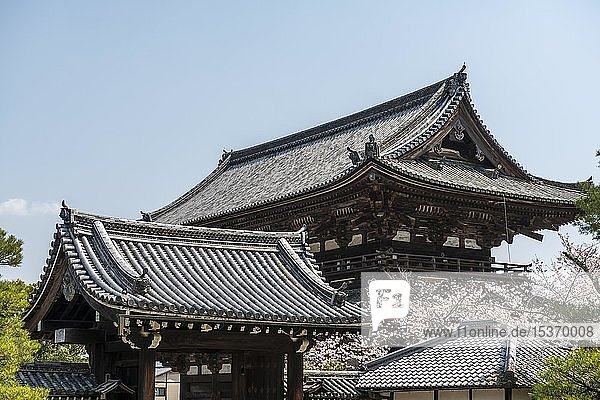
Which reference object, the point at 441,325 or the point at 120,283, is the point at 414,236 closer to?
the point at 441,325

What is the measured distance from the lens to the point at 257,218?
85.3ft

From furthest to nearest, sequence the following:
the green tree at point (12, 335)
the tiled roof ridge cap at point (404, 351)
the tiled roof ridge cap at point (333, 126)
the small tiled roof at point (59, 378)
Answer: the tiled roof ridge cap at point (333, 126)
the tiled roof ridge cap at point (404, 351)
the small tiled roof at point (59, 378)
the green tree at point (12, 335)

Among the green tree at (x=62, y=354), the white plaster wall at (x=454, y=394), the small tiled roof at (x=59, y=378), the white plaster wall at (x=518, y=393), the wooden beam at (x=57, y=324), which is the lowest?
the green tree at (x=62, y=354)

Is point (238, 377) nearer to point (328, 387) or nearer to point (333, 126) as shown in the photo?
point (328, 387)

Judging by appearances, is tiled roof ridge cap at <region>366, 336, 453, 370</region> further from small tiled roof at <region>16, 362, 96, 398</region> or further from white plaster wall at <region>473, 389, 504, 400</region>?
small tiled roof at <region>16, 362, 96, 398</region>

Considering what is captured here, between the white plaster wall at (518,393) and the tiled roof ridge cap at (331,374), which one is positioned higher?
the tiled roof ridge cap at (331,374)

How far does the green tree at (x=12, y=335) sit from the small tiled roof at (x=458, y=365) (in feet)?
24.5

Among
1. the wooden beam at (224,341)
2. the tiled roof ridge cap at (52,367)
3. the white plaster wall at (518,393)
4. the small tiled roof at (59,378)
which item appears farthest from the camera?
the white plaster wall at (518,393)

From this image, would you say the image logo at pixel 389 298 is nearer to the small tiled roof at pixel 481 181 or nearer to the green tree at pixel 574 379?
the small tiled roof at pixel 481 181

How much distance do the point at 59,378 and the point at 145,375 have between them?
5.44ft

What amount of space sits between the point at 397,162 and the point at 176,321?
10622mm

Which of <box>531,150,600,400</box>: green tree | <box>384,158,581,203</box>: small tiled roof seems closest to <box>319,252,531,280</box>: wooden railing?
<box>384,158,581,203</box>: small tiled roof

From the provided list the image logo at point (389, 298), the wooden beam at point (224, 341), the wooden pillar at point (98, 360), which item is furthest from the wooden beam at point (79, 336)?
the image logo at point (389, 298)

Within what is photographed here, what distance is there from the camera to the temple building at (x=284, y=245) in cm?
1409
